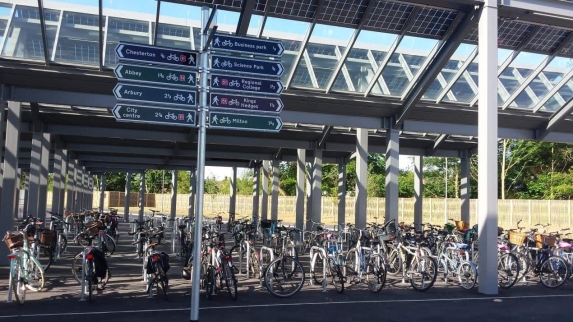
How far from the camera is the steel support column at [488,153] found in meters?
7.75

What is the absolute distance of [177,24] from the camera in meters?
8.95

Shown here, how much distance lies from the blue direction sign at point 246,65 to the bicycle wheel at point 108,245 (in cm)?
579

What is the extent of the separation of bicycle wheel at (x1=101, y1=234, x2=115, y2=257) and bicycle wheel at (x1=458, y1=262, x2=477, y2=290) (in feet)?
21.5

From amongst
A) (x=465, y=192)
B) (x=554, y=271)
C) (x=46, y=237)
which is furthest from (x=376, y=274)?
(x=465, y=192)

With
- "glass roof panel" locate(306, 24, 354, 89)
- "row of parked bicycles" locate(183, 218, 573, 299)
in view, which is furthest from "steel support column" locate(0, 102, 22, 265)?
"glass roof panel" locate(306, 24, 354, 89)

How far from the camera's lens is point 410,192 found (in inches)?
1582

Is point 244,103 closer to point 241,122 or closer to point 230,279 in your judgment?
point 241,122

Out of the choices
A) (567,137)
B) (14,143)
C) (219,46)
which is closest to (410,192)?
(567,137)

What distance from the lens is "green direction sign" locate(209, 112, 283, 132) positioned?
519 cm

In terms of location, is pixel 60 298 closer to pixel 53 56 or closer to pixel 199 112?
pixel 199 112

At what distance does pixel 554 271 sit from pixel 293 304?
15.8 feet

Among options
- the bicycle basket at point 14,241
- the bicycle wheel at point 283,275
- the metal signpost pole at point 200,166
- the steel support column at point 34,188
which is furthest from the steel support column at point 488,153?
the steel support column at point 34,188

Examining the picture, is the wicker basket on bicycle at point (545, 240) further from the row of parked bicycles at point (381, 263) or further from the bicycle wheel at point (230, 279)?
the bicycle wheel at point (230, 279)

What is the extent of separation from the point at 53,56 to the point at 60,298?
4.47 metres
